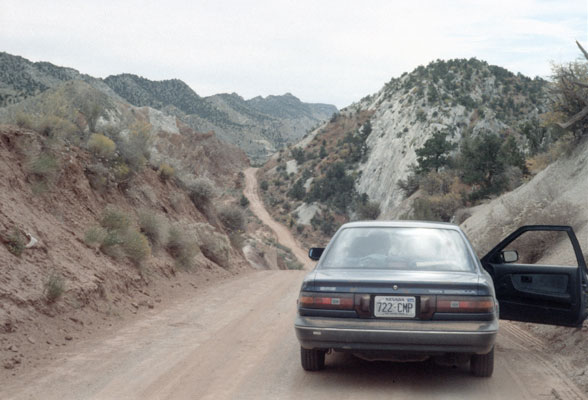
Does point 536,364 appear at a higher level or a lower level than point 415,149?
lower

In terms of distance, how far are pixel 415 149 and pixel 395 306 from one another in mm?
48975

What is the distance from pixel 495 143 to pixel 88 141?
28.3 meters

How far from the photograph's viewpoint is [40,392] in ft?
18.0

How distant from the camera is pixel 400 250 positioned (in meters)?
6.32

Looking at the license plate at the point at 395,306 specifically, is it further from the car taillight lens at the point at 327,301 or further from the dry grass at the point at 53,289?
the dry grass at the point at 53,289

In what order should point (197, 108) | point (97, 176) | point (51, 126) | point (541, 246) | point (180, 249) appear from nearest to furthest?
point (541, 246) → point (51, 126) → point (97, 176) → point (180, 249) → point (197, 108)

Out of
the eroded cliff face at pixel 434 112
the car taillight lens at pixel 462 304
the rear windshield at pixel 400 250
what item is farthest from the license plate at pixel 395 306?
the eroded cliff face at pixel 434 112

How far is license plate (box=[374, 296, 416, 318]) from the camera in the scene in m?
5.40

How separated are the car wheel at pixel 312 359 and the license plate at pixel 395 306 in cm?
101

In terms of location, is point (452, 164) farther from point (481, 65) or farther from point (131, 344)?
point (131, 344)

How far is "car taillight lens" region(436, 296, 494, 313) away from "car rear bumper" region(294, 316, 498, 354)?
0.11 m

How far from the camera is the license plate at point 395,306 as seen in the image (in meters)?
5.40

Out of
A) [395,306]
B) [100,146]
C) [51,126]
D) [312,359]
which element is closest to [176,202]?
[100,146]

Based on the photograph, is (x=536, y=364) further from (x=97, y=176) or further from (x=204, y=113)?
(x=204, y=113)
